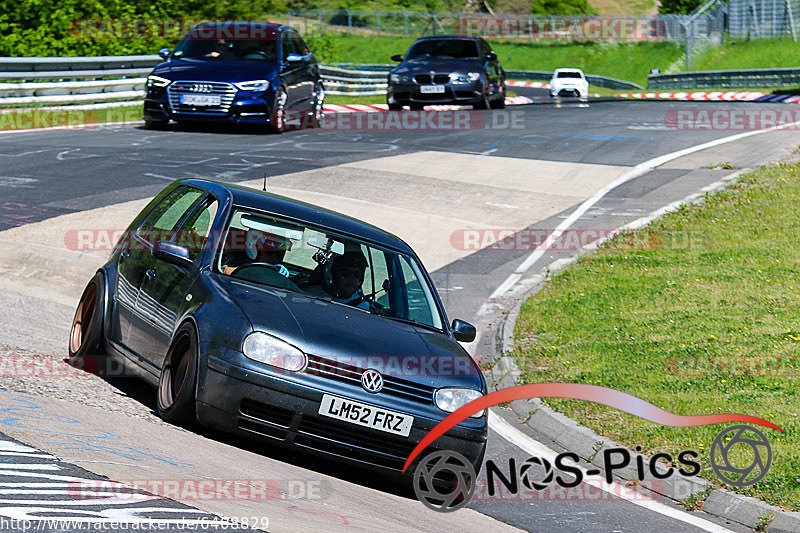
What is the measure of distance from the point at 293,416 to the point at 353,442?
1.23ft

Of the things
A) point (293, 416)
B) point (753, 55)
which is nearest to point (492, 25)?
point (753, 55)

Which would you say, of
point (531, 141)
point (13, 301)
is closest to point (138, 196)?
point (13, 301)

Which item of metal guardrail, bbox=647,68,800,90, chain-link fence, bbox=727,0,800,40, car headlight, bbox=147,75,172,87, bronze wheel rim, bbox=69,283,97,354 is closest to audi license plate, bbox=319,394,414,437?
bronze wheel rim, bbox=69,283,97,354

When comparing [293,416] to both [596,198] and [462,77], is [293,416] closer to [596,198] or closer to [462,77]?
[596,198]

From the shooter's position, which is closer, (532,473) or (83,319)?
(532,473)

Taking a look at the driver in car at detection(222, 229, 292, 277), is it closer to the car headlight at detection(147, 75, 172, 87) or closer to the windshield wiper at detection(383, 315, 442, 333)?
the windshield wiper at detection(383, 315, 442, 333)

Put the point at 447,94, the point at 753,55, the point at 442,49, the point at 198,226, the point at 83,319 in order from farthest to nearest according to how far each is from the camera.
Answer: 1. the point at 753,55
2. the point at 442,49
3. the point at 447,94
4. the point at 83,319
5. the point at 198,226

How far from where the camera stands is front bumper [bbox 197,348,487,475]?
6070mm

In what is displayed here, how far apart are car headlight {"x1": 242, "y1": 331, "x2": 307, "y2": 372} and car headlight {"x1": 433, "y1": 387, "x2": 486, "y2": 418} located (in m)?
0.84

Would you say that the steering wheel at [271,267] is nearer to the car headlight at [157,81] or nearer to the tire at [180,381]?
the tire at [180,381]

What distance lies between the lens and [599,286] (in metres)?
13.0

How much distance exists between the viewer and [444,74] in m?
25.8

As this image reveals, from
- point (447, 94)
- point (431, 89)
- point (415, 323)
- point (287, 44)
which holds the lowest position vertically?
point (415, 323)

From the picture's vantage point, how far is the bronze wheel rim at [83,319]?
320 inches
